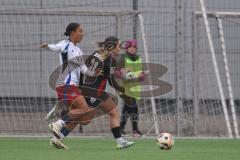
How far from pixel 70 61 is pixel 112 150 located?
1.76 metres

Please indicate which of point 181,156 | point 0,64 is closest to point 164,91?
point 0,64

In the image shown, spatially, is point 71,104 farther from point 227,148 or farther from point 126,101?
point 126,101

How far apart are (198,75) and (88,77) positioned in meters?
5.05

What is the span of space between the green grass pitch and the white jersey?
3.93 feet

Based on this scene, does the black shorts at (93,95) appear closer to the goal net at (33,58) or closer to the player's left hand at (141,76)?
the player's left hand at (141,76)

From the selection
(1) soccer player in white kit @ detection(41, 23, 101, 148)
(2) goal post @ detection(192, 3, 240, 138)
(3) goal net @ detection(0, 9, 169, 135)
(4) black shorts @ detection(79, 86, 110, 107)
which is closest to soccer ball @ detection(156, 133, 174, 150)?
(4) black shorts @ detection(79, 86, 110, 107)

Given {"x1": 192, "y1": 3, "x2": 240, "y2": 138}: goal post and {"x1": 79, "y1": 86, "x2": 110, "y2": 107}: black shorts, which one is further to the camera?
{"x1": 192, "y1": 3, "x2": 240, "y2": 138}: goal post

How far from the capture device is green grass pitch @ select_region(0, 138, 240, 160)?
12242 millimetres

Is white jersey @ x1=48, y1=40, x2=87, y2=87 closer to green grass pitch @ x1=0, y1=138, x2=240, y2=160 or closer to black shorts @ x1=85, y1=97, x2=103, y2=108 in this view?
black shorts @ x1=85, y1=97, x2=103, y2=108

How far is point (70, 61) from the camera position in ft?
48.0

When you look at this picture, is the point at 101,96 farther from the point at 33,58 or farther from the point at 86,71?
the point at 33,58

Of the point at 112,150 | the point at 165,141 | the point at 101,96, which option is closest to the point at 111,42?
the point at 101,96

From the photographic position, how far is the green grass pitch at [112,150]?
40.2 feet

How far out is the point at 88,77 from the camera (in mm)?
15180
